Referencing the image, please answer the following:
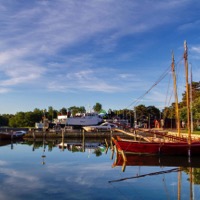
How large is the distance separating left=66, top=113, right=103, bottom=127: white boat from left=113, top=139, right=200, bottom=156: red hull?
178 feet

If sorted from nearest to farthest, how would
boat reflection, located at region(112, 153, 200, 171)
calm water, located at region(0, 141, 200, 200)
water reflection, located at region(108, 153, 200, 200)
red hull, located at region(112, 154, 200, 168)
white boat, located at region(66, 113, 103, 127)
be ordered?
calm water, located at region(0, 141, 200, 200)
water reflection, located at region(108, 153, 200, 200)
boat reflection, located at region(112, 153, 200, 171)
red hull, located at region(112, 154, 200, 168)
white boat, located at region(66, 113, 103, 127)

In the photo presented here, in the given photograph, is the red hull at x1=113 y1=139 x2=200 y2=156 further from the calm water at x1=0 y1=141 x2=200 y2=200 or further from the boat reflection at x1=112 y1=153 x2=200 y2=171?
the calm water at x1=0 y1=141 x2=200 y2=200

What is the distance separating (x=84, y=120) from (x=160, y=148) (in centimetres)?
5662

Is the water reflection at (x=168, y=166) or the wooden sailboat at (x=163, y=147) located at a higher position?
the wooden sailboat at (x=163, y=147)

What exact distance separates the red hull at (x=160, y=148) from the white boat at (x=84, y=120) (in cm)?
5422

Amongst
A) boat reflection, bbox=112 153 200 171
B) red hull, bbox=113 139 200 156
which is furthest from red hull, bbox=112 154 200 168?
red hull, bbox=113 139 200 156

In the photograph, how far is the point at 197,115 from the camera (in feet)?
177

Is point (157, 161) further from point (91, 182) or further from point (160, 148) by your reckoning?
point (91, 182)

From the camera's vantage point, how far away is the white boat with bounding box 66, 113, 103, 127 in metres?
93.1

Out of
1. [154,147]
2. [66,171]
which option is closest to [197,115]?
[154,147]

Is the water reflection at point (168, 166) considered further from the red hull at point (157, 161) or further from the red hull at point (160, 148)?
the red hull at point (160, 148)

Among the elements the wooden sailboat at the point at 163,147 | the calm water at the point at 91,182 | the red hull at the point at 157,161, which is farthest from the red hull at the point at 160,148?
the calm water at the point at 91,182

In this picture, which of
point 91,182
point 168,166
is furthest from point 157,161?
point 91,182

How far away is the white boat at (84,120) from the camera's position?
3665 inches
